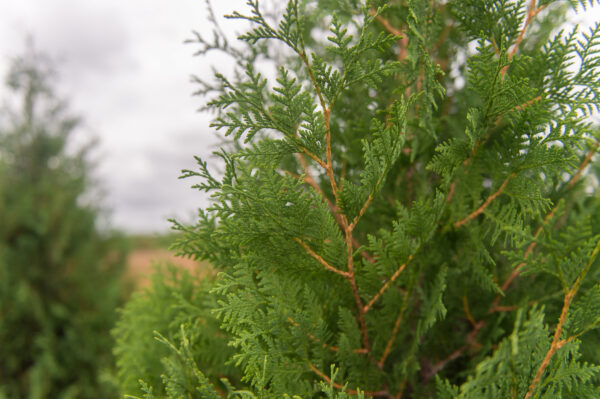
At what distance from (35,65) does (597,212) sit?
7938 millimetres

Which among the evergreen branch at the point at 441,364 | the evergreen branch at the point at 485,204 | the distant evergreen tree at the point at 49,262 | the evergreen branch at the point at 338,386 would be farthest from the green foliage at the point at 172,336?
the distant evergreen tree at the point at 49,262

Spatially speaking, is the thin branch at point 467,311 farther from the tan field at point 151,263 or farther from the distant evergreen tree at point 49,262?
the distant evergreen tree at point 49,262

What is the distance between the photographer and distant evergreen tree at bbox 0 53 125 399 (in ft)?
17.1

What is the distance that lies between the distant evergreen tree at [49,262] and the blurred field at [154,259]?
560mm

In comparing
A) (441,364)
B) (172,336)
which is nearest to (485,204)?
(441,364)

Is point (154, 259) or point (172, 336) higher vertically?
point (154, 259)

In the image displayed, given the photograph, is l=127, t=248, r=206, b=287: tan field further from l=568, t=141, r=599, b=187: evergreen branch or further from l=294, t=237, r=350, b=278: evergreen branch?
l=568, t=141, r=599, b=187: evergreen branch

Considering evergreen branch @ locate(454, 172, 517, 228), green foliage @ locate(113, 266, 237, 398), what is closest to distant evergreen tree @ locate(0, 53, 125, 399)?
green foliage @ locate(113, 266, 237, 398)

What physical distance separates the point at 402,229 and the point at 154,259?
1.80 meters

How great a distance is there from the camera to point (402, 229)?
132 cm

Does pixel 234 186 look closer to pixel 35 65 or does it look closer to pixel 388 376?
pixel 388 376

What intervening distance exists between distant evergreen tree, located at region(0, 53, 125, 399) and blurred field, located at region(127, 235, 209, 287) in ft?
1.84

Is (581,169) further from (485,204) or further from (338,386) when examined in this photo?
(338,386)

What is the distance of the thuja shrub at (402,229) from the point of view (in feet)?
3.83
